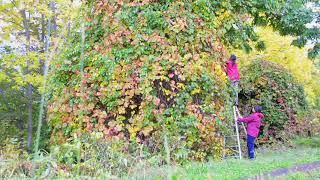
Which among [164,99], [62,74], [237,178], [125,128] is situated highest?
[62,74]

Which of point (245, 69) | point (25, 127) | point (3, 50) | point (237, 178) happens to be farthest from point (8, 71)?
point (237, 178)

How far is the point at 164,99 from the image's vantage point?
986 cm

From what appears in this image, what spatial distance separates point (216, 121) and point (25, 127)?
50.2ft

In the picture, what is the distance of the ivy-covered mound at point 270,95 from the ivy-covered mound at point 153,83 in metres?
5.24

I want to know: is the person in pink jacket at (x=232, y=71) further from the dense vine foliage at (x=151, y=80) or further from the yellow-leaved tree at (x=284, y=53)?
the yellow-leaved tree at (x=284, y=53)

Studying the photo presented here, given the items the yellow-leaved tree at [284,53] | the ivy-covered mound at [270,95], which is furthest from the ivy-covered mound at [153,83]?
the yellow-leaved tree at [284,53]

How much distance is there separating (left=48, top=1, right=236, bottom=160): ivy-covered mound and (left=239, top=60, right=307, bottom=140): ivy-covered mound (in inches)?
206

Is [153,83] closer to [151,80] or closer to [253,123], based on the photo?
[151,80]

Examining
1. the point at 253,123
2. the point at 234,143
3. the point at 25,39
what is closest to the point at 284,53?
the point at 234,143

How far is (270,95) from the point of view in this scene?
50.3ft

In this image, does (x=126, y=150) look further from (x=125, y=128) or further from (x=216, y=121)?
(x=216, y=121)

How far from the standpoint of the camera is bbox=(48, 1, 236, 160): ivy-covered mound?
952 centimetres

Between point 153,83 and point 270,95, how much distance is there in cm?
700

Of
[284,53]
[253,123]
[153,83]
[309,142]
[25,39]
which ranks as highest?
[284,53]
